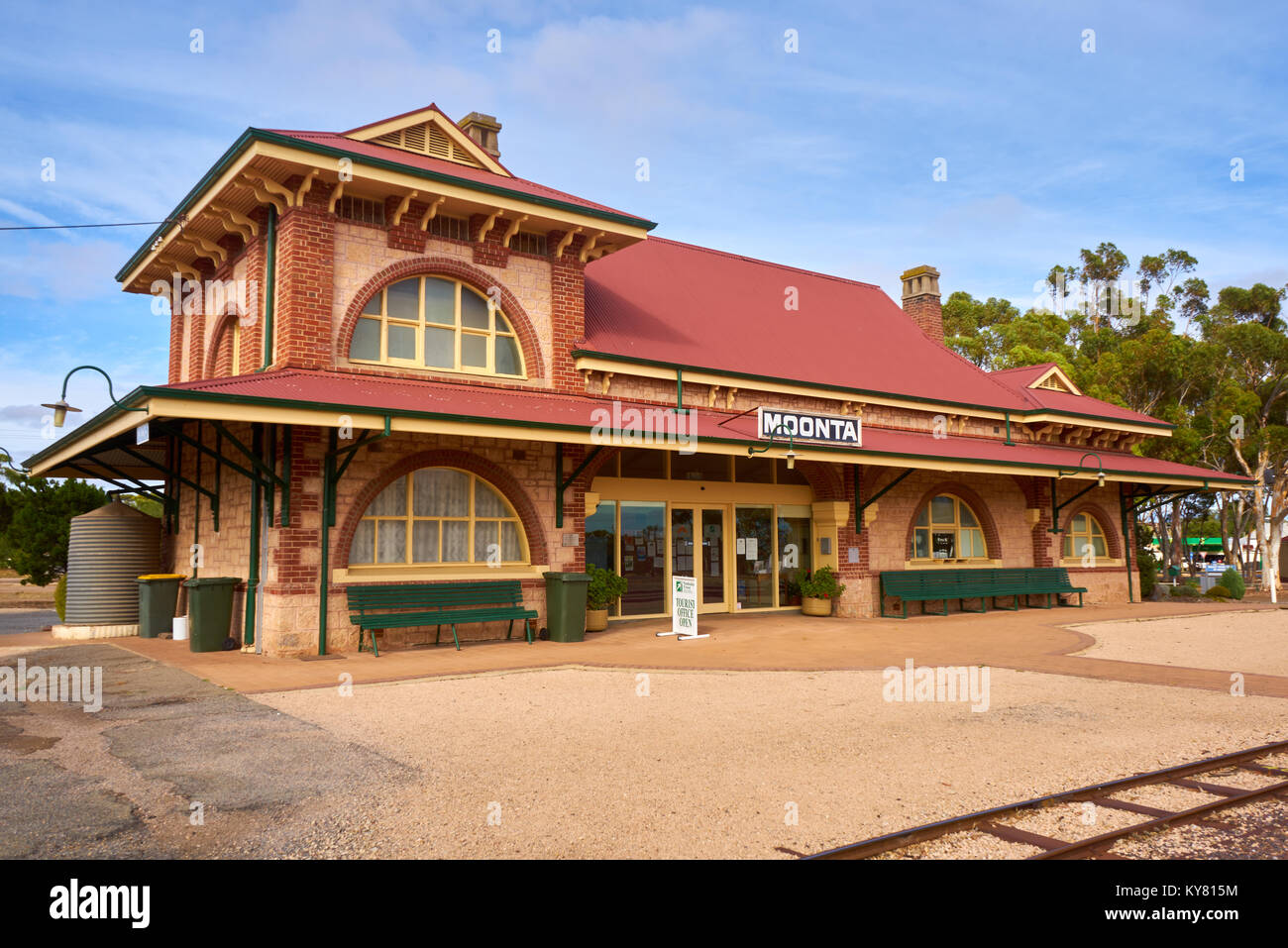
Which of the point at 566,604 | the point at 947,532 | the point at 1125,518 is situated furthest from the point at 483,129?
the point at 1125,518

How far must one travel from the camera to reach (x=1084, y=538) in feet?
74.2

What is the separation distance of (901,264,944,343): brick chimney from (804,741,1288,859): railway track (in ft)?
63.3

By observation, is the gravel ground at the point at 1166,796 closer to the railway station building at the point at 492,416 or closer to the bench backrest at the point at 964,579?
the railway station building at the point at 492,416

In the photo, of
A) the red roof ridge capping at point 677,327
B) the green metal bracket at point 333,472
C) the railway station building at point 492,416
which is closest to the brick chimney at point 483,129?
the railway station building at point 492,416

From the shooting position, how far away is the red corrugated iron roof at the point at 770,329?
55.8 ft

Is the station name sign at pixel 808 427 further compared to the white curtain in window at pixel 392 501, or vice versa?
the station name sign at pixel 808 427

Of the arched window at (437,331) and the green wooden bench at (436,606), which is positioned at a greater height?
the arched window at (437,331)

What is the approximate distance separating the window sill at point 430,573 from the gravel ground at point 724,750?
9.42 feet

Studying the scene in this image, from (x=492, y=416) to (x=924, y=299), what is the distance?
55.1 feet

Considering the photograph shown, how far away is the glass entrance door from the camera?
55.2ft

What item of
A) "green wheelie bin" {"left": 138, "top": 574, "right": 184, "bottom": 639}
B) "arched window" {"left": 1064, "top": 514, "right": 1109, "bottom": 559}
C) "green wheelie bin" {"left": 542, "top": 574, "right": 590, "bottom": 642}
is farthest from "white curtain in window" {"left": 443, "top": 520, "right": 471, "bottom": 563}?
→ "arched window" {"left": 1064, "top": 514, "right": 1109, "bottom": 559}

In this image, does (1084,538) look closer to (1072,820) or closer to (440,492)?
(440,492)

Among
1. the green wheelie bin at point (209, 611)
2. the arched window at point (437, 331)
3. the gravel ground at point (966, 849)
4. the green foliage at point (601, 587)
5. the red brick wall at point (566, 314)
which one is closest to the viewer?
the gravel ground at point (966, 849)

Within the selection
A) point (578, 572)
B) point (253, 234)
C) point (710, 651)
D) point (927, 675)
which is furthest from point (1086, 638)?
point (253, 234)
